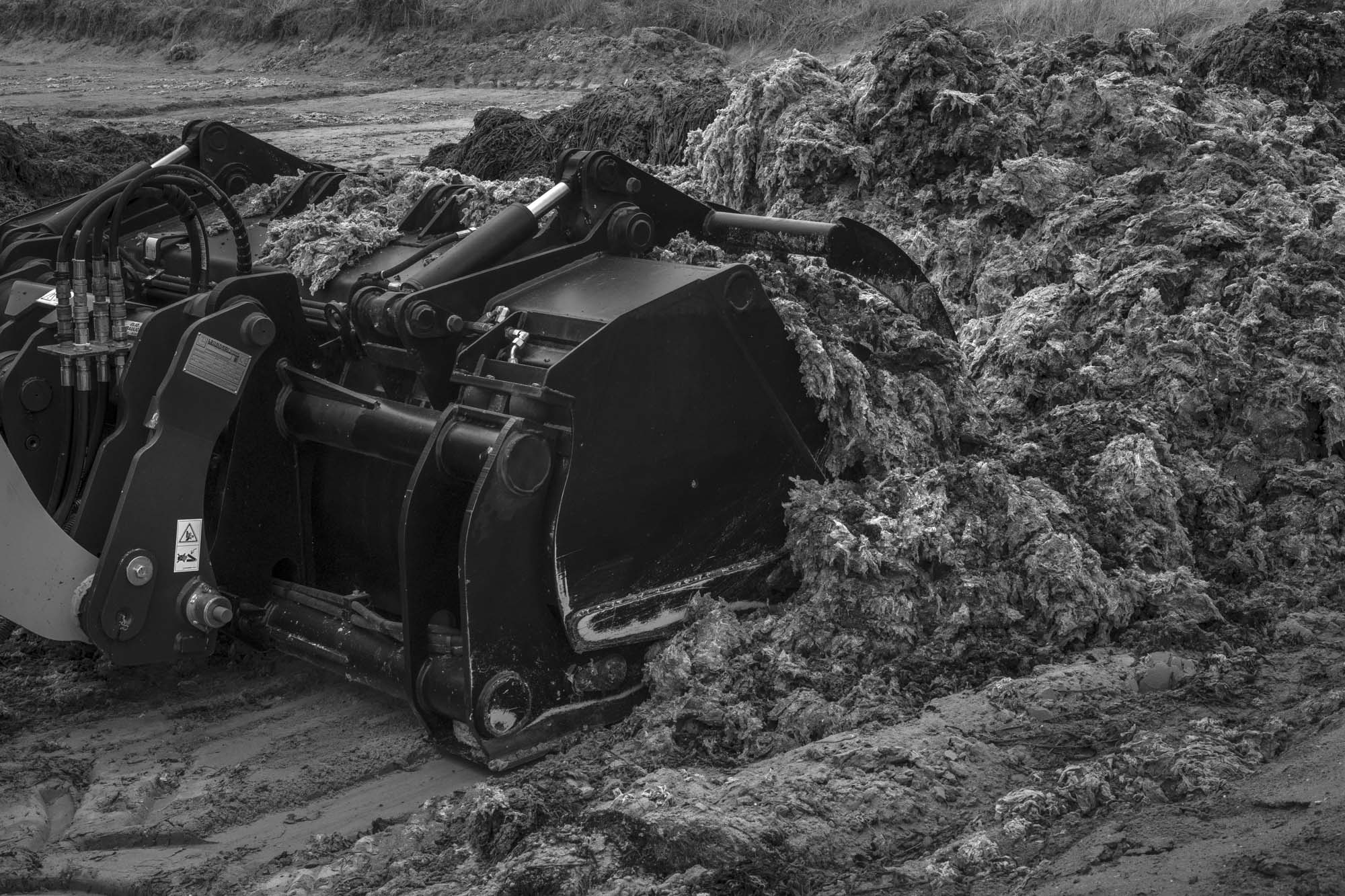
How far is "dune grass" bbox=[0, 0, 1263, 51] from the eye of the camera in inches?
564

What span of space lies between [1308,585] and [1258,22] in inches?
208

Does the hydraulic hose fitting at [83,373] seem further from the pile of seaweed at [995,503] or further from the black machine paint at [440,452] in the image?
the pile of seaweed at [995,503]

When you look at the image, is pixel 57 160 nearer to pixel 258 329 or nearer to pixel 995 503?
pixel 258 329

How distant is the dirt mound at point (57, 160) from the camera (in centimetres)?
1092

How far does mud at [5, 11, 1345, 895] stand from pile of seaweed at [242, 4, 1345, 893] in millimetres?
13

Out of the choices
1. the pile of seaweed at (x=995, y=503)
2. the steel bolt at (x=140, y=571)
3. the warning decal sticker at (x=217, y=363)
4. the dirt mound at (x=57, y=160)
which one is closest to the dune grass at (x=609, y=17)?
the pile of seaweed at (x=995, y=503)

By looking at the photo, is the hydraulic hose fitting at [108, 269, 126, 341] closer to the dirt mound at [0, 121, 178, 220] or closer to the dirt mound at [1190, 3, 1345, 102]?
the dirt mound at [1190, 3, 1345, 102]

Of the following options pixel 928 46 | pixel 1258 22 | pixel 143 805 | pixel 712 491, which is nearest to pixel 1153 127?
pixel 928 46

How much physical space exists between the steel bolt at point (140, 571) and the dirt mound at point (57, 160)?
721 centimetres

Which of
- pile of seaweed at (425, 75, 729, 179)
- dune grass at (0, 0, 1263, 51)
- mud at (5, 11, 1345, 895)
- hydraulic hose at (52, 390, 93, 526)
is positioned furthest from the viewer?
dune grass at (0, 0, 1263, 51)

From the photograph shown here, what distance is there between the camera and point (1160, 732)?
3.57m

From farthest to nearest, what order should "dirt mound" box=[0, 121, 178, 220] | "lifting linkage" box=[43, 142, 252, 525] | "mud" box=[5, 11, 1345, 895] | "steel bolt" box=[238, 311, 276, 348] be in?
1. "dirt mound" box=[0, 121, 178, 220]
2. "lifting linkage" box=[43, 142, 252, 525]
3. "steel bolt" box=[238, 311, 276, 348]
4. "mud" box=[5, 11, 1345, 895]

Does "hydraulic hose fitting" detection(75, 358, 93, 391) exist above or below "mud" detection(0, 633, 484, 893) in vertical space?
above

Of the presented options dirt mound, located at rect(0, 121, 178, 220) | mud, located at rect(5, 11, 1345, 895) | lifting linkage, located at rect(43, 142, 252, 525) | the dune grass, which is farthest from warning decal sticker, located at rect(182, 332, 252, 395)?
the dune grass
